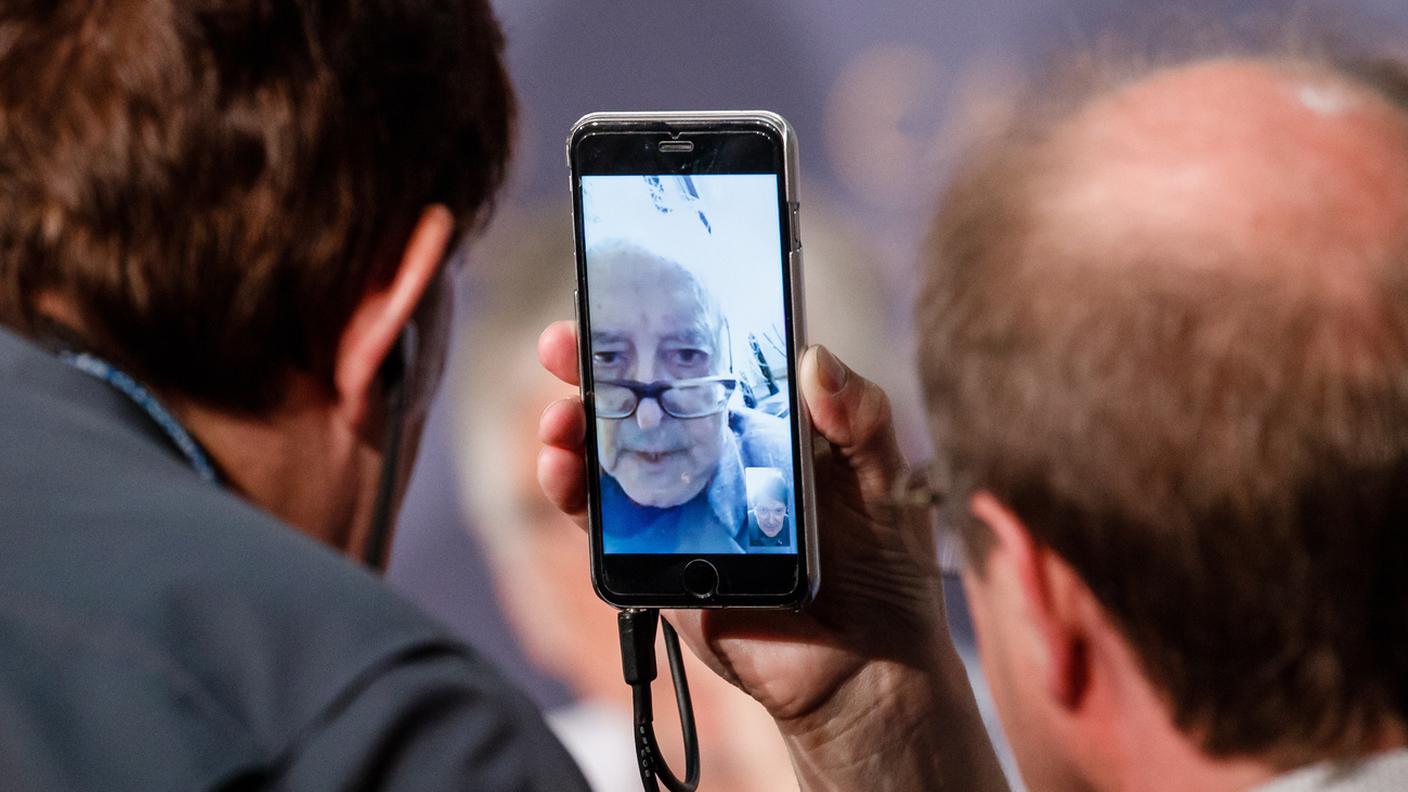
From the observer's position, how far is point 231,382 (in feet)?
2.72

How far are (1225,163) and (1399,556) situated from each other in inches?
6.5

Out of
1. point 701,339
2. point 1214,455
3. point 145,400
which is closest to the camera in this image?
point 1214,455

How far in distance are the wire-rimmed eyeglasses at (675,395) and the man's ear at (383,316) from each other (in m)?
0.12

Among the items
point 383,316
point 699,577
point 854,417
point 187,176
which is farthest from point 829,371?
point 187,176

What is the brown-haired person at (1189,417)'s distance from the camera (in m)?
0.56

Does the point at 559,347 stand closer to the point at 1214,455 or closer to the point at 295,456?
the point at 295,456

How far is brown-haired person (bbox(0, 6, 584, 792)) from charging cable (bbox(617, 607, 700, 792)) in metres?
0.17

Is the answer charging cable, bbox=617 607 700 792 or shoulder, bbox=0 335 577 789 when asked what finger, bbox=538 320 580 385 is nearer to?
charging cable, bbox=617 607 700 792

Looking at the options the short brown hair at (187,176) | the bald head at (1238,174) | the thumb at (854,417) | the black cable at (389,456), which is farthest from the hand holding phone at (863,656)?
the bald head at (1238,174)

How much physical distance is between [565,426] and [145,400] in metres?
0.24

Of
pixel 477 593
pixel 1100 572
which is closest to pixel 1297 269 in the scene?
pixel 1100 572

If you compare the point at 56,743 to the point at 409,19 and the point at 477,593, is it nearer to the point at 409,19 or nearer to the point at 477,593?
the point at 409,19

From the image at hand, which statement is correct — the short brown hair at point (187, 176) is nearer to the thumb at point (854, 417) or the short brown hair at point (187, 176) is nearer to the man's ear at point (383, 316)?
the man's ear at point (383, 316)

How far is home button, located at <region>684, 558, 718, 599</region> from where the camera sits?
2.99 ft
